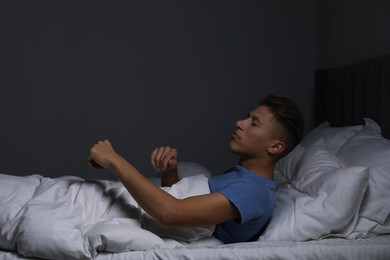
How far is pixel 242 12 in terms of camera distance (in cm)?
346

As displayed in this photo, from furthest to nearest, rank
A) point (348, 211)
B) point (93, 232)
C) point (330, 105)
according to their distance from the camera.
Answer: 1. point (330, 105)
2. point (348, 211)
3. point (93, 232)

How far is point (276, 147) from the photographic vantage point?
179 cm

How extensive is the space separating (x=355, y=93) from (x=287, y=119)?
94 centimetres

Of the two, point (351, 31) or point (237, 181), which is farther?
point (351, 31)

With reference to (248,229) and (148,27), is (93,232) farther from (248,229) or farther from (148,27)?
(148,27)

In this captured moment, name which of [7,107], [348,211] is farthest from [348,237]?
[7,107]

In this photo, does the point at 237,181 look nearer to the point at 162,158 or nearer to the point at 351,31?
the point at 162,158

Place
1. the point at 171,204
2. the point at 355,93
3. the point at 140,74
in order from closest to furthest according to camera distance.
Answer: the point at 171,204
the point at 355,93
the point at 140,74

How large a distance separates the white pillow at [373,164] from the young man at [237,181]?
0.79ft

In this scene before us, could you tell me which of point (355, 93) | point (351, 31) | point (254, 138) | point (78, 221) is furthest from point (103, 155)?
point (351, 31)

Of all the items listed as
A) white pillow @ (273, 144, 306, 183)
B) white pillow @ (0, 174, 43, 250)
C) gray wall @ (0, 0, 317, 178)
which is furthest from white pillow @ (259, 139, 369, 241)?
gray wall @ (0, 0, 317, 178)

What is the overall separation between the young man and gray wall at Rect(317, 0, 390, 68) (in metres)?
0.99

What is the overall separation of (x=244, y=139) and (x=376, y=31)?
123 cm

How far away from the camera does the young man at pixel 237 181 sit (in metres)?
1.48
